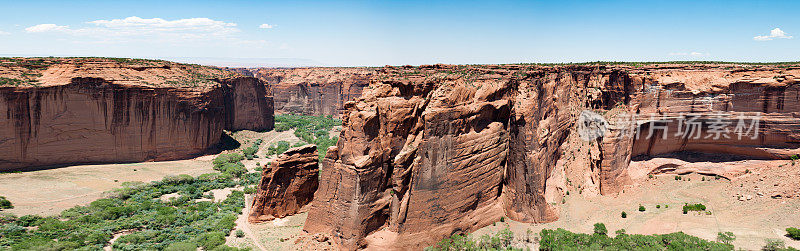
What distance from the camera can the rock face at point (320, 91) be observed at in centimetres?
9706

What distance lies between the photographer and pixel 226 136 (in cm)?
6328

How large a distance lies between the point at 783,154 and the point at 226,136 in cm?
6678

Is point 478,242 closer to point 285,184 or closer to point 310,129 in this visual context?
point 285,184

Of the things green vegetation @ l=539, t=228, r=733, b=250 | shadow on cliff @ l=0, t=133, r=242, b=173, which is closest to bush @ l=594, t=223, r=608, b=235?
green vegetation @ l=539, t=228, r=733, b=250

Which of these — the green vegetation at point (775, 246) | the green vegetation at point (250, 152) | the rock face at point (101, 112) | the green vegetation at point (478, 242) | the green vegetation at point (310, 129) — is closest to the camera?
the green vegetation at point (775, 246)

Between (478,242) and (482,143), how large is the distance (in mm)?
6485

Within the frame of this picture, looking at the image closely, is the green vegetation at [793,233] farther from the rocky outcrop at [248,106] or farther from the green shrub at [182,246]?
the rocky outcrop at [248,106]

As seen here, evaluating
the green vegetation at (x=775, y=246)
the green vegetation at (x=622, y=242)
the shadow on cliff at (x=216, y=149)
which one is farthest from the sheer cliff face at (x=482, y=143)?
the shadow on cliff at (x=216, y=149)

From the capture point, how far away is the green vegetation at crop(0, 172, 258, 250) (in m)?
26.0

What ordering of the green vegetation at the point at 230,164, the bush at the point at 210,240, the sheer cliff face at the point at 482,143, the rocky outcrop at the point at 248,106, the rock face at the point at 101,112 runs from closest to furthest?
1. the sheer cliff face at the point at 482,143
2. the bush at the point at 210,240
3. the rock face at the point at 101,112
4. the green vegetation at the point at 230,164
5. the rocky outcrop at the point at 248,106

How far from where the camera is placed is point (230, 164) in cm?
4906

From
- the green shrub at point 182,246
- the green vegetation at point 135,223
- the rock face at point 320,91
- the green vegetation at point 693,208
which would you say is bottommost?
the green vegetation at point 135,223

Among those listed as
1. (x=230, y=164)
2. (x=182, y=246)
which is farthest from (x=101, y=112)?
(x=182, y=246)

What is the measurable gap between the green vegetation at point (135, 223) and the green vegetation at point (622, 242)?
850 inches
